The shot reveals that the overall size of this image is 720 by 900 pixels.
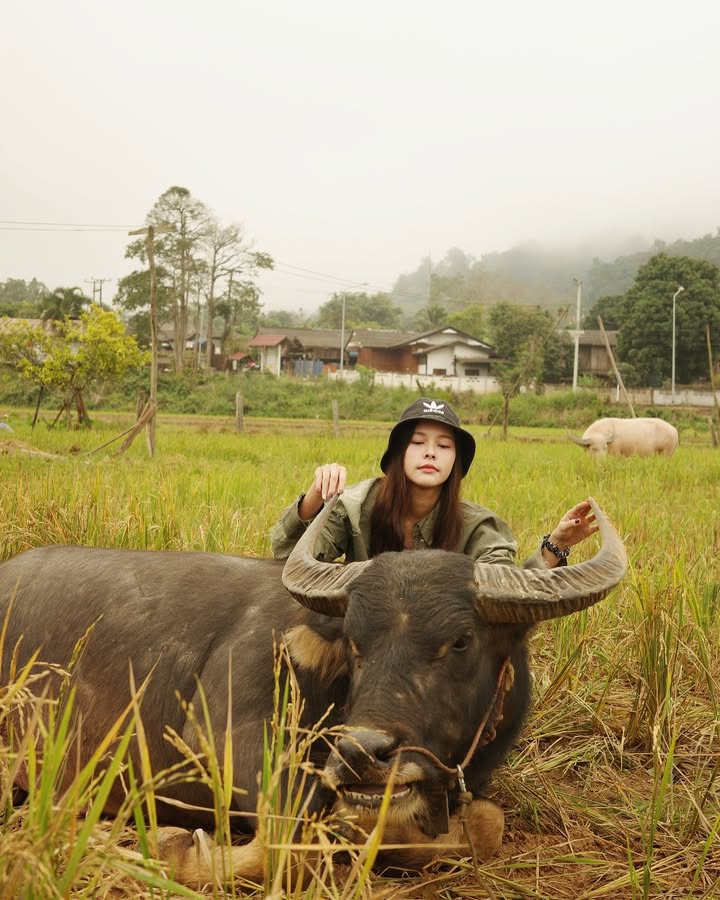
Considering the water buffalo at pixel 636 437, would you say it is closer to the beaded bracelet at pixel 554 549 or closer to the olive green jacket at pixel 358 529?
the olive green jacket at pixel 358 529

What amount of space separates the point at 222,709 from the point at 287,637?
1.04 feet

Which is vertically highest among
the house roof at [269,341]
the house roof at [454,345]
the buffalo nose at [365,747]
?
the house roof at [269,341]

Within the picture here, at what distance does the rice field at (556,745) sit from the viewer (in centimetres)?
150

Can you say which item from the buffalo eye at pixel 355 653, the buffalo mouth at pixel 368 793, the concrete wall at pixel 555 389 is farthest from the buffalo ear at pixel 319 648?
the concrete wall at pixel 555 389

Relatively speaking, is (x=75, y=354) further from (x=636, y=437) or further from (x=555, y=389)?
(x=555, y=389)

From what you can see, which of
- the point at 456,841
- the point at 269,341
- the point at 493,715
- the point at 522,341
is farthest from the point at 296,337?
the point at 456,841

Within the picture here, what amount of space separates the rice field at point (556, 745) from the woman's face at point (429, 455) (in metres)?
0.99

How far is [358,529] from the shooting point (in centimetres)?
337

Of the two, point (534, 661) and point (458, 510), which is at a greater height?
point (458, 510)

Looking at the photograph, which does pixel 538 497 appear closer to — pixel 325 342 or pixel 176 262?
pixel 176 262

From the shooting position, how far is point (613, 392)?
129ft

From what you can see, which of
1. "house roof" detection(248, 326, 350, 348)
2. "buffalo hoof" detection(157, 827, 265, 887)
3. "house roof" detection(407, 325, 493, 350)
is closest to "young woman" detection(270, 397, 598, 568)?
"buffalo hoof" detection(157, 827, 265, 887)

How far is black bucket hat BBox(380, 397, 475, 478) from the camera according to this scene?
336cm

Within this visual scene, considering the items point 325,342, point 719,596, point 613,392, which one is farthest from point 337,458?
point 325,342
